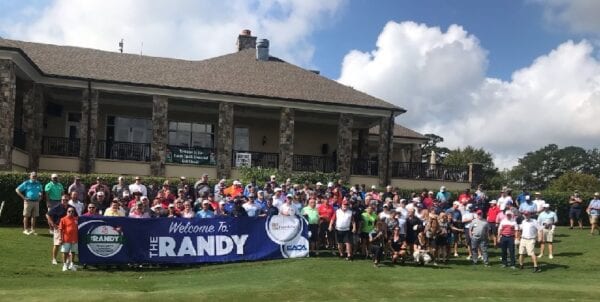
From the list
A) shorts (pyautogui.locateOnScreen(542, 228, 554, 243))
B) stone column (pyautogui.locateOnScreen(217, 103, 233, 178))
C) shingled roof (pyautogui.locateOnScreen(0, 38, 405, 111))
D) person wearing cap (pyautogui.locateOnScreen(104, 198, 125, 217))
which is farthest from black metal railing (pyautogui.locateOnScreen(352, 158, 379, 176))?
person wearing cap (pyautogui.locateOnScreen(104, 198, 125, 217))

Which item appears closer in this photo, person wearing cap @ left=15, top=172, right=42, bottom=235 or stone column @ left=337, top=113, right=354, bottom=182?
person wearing cap @ left=15, top=172, right=42, bottom=235

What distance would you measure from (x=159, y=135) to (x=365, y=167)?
Answer: 1014cm

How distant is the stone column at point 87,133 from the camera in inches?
1033

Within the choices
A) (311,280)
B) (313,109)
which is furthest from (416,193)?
(311,280)

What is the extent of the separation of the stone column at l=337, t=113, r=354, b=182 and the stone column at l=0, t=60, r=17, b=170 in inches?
557

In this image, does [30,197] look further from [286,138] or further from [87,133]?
[286,138]

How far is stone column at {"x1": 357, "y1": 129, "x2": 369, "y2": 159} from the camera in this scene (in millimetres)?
33312

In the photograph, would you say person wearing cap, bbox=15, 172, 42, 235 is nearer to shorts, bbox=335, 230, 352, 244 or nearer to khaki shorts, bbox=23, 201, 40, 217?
khaki shorts, bbox=23, 201, 40, 217

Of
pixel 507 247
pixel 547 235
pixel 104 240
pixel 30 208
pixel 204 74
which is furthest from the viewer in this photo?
pixel 204 74

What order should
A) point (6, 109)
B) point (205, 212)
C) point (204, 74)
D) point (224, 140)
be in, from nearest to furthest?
point (205, 212) < point (6, 109) < point (224, 140) < point (204, 74)

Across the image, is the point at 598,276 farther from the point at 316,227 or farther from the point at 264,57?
the point at 264,57

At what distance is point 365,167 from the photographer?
102ft

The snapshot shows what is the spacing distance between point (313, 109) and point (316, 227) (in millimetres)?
13083

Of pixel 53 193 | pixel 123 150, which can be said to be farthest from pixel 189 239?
pixel 123 150
